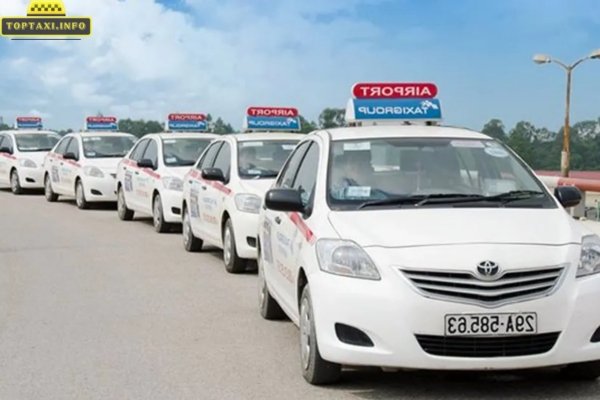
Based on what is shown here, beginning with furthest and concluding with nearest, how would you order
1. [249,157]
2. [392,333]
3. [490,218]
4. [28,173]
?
[28,173] → [249,157] → [490,218] → [392,333]

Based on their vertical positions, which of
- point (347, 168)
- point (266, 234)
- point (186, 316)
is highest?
point (347, 168)

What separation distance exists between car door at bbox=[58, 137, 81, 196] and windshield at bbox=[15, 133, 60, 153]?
4.88m

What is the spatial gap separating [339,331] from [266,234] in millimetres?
2469

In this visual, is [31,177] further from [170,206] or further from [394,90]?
[394,90]

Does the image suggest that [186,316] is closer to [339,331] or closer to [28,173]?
[339,331]

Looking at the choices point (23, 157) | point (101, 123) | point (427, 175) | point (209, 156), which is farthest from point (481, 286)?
point (101, 123)

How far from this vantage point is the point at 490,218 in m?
6.33

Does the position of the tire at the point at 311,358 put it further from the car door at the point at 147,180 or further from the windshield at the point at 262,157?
the car door at the point at 147,180

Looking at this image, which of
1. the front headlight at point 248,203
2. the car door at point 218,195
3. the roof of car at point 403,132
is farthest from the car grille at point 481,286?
the car door at point 218,195

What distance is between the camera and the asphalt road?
20.7ft

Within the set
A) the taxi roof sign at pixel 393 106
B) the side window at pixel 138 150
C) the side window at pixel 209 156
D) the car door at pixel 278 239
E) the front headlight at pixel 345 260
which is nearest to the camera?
the front headlight at pixel 345 260

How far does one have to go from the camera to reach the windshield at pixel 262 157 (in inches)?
503

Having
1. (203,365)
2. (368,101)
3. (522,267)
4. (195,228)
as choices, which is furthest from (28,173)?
(522,267)

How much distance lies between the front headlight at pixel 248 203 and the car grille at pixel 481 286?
6082 millimetres
